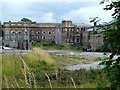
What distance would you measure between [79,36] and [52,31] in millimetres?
7078

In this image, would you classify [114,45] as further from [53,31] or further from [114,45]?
[53,31]

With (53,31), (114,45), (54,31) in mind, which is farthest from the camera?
(53,31)

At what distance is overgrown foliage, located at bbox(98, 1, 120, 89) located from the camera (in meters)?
3.51

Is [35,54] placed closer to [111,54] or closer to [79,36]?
[111,54]

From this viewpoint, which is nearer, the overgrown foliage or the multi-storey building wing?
the overgrown foliage

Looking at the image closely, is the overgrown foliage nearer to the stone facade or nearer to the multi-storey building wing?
the stone facade

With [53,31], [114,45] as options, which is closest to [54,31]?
[53,31]

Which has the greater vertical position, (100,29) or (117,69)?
(100,29)

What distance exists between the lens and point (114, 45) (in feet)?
11.6

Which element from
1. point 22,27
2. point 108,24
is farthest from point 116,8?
point 22,27

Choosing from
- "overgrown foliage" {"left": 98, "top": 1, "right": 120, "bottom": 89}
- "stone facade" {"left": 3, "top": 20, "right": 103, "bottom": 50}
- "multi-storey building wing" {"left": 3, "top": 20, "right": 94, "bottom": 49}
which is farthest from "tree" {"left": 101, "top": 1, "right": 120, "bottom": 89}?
"multi-storey building wing" {"left": 3, "top": 20, "right": 94, "bottom": 49}

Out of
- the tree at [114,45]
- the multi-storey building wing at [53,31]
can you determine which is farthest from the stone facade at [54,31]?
the tree at [114,45]

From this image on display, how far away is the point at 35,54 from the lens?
21281 mm

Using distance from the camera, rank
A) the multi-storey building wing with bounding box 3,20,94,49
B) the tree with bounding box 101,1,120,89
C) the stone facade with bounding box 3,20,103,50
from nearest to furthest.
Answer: the tree with bounding box 101,1,120,89 < the stone facade with bounding box 3,20,103,50 < the multi-storey building wing with bounding box 3,20,94,49
